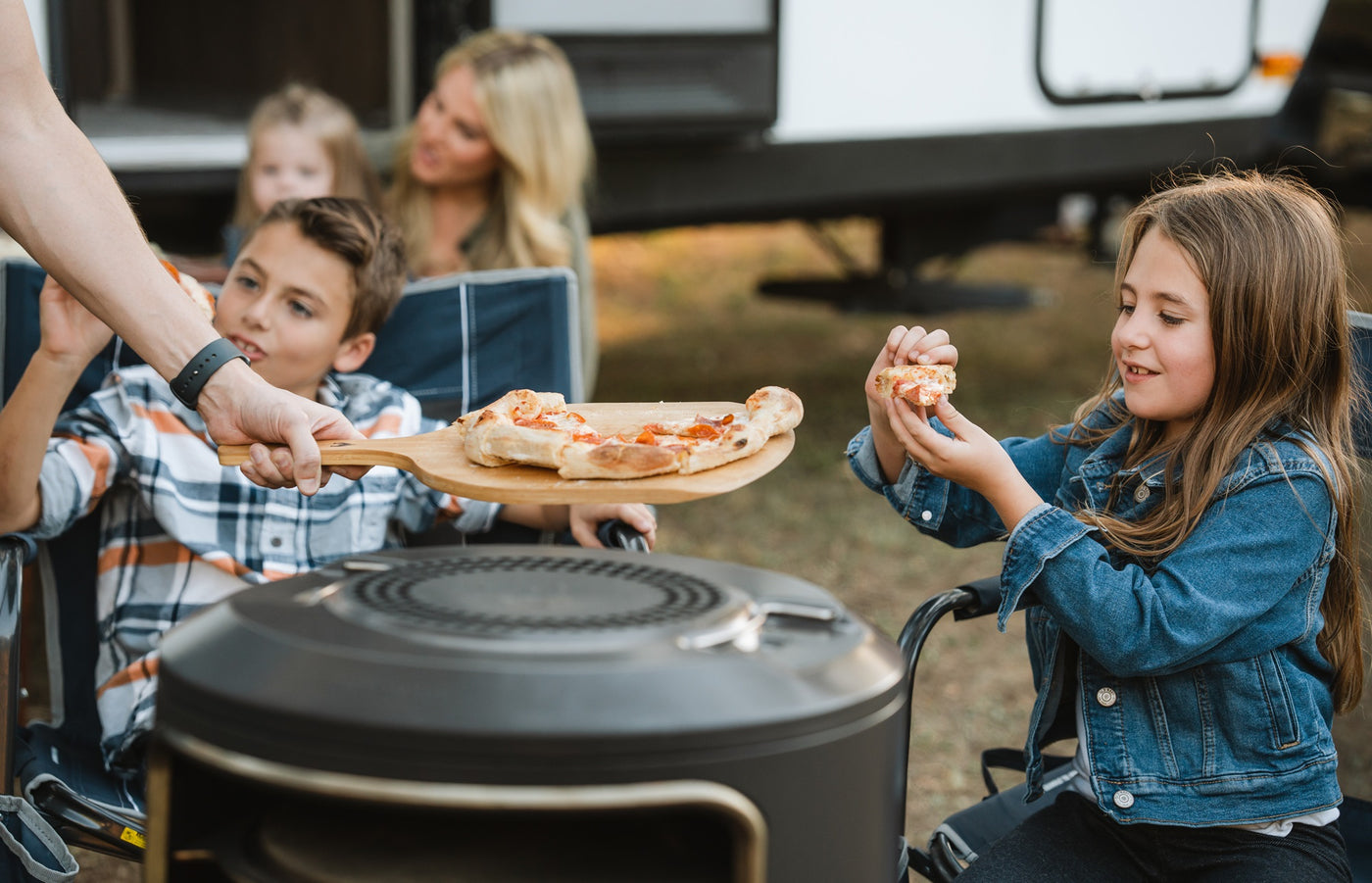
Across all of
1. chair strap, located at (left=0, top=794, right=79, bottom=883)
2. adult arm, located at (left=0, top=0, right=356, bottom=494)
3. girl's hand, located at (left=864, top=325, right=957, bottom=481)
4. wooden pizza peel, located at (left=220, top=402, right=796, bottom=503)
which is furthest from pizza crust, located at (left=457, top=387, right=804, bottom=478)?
chair strap, located at (left=0, top=794, right=79, bottom=883)

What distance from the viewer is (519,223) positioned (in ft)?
11.2

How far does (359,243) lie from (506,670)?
4.15ft

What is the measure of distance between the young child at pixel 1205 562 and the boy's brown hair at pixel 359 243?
0.92 m

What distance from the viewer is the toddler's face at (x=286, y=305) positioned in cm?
207

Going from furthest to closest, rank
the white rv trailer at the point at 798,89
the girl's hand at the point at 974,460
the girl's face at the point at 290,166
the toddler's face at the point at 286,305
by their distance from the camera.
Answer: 1. the white rv trailer at the point at 798,89
2. the girl's face at the point at 290,166
3. the toddler's face at the point at 286,305
4. the girl's hand at the point at 974,460

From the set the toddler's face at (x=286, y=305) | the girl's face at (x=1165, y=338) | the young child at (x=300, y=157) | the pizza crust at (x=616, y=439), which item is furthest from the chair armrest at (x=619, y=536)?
Result: the young child at (x=300, y=157)

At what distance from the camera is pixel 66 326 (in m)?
1.73

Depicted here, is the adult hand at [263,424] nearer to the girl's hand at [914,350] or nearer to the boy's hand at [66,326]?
the boy's hand at [66,326]

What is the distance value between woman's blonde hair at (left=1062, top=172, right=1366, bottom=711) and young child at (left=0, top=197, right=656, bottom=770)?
2.45ft

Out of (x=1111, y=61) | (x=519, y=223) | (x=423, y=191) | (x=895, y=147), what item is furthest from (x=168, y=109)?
(x=1111, y=61)

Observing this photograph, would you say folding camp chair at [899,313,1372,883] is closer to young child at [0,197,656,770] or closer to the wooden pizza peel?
the wooden pizza peel

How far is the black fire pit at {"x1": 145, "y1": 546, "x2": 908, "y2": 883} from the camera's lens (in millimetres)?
1041

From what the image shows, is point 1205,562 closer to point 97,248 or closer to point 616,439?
point 616,439

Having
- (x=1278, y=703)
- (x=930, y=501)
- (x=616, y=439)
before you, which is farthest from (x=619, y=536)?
(x=1278, y=703)
